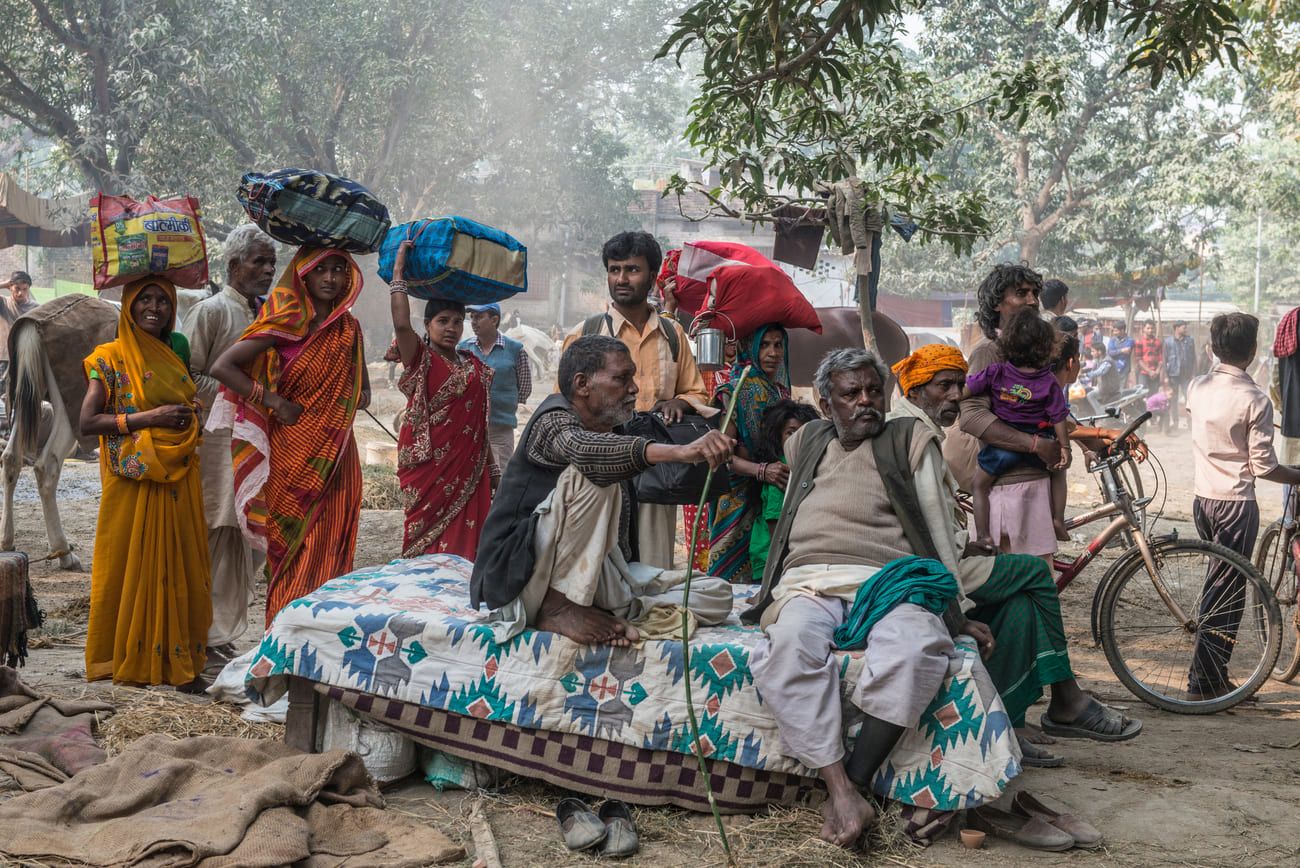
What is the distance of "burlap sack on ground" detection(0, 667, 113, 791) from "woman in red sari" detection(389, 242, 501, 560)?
155 cm

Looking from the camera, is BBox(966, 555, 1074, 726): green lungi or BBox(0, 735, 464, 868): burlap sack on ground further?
BBox(966, 555, 1074, 726): green lungi

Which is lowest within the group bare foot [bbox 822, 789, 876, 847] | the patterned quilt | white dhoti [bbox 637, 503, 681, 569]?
bare foot [bbox 822, 789, 876, 847]

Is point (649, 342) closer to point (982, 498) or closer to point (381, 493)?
point (982, 498)

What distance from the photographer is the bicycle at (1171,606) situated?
5348 mm

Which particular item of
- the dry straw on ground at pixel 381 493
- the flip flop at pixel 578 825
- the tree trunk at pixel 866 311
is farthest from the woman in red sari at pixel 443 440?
the dry straw on ground at pixel 381 493

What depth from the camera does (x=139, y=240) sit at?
16.3 ft

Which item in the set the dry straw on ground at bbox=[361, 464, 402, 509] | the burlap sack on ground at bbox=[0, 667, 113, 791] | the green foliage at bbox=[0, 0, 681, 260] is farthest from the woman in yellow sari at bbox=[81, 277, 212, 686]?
the green foliage at bbox=[0, 0, 681, 260]

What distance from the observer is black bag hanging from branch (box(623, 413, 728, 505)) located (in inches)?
184

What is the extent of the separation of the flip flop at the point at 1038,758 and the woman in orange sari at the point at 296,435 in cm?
291

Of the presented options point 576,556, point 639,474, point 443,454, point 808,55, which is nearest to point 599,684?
point 576,556

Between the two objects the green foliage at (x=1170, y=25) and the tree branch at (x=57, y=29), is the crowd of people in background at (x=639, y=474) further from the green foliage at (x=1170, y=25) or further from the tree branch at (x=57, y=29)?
the tree branch at (x=57, y=29)

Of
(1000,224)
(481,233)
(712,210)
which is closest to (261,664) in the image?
(481,233)

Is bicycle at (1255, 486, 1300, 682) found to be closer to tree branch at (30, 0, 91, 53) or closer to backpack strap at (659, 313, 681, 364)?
backpack strap at (659, 313, 681, 364)

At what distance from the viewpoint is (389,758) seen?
410 centimetres
